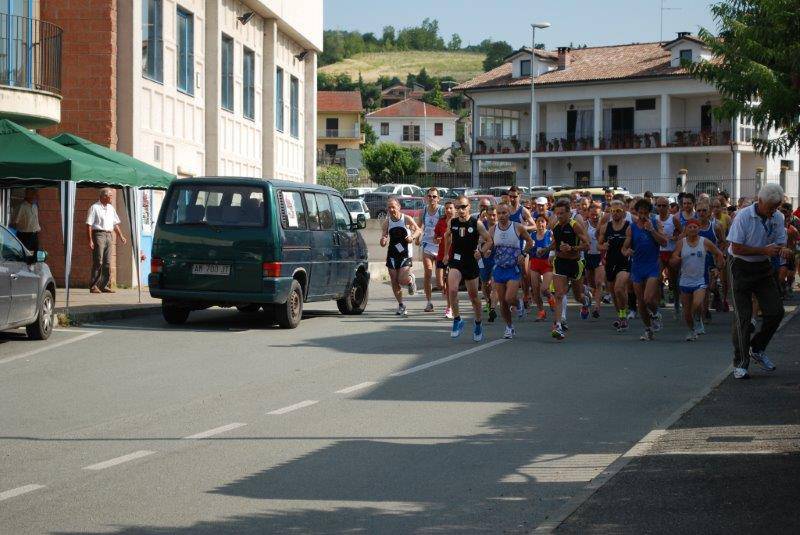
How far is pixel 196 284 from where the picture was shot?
17562 mm

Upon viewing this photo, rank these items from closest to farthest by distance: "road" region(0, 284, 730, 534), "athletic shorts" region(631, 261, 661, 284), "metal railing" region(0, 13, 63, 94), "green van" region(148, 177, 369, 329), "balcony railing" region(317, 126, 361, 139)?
"road" region(0, 284, 730, 534)
"athletic shorts" region(631, 261, 661, 284)
"green van" region(148, 177, 369, 329)
"metal railing" region(0, 13, 63, 94)
"balcony railing" region(317, 126, 361, 139)

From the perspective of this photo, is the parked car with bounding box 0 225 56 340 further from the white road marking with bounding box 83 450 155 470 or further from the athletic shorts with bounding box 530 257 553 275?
the athletic shorts with bounding box 530 257 553 275

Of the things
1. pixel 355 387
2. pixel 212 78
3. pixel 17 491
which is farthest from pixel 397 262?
pixel 17 491

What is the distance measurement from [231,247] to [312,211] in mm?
1854

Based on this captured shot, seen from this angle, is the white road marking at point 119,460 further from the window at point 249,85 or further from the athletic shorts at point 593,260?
the window at point 249,85

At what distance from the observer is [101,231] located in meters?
23.0

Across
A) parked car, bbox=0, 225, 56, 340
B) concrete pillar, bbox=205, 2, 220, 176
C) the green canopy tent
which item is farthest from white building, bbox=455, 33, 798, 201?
parked car, bbox=0, 225, 56, 340

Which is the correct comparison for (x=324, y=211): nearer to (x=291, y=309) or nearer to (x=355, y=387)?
(x=291, y=309)

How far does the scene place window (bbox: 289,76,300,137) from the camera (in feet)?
138

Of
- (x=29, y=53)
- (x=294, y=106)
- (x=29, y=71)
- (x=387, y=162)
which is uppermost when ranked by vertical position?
(x=387, y=162)

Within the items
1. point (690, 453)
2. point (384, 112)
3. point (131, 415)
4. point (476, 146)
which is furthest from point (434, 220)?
point (384, 112)

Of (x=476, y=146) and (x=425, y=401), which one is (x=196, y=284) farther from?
(x=476, y=146)

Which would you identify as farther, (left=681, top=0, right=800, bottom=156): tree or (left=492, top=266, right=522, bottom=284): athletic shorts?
(left=681, top=0, right=800, bottom=156): tree

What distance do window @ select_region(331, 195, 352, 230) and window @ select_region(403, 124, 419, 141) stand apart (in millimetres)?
124328
